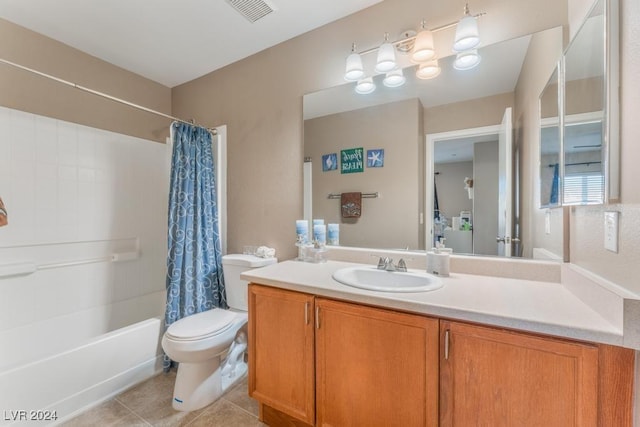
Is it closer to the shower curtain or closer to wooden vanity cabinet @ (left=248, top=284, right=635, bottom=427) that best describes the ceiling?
the shower curtain

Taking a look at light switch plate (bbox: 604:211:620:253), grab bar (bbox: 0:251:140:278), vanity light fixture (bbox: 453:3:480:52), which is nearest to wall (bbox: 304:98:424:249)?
vanity light fixture (bbox: 453:3:480:52)

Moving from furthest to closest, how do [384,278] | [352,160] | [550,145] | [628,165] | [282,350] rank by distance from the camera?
[352,160], [384,278], [282,350], [550,145], [628,165]

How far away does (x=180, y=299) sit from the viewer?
195 centimetres

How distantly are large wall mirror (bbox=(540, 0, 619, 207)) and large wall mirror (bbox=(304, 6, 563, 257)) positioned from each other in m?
0.11

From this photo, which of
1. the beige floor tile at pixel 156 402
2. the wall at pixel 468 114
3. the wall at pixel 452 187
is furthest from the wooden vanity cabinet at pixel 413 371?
the wall at pixel 468 114

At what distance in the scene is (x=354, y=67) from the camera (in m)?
1.68

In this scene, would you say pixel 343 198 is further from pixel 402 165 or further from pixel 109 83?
pixel 109 83

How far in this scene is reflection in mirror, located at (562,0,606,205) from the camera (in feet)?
2.87

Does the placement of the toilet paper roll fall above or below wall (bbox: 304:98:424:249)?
below

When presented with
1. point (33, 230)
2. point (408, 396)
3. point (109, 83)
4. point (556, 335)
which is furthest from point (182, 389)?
point (109, 83)

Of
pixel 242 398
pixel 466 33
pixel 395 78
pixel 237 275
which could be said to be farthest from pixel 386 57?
pixel 242 398

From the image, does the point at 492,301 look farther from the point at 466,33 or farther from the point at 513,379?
the point at 466,33

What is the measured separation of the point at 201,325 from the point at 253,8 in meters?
2.02

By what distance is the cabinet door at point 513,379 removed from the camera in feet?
2.54
